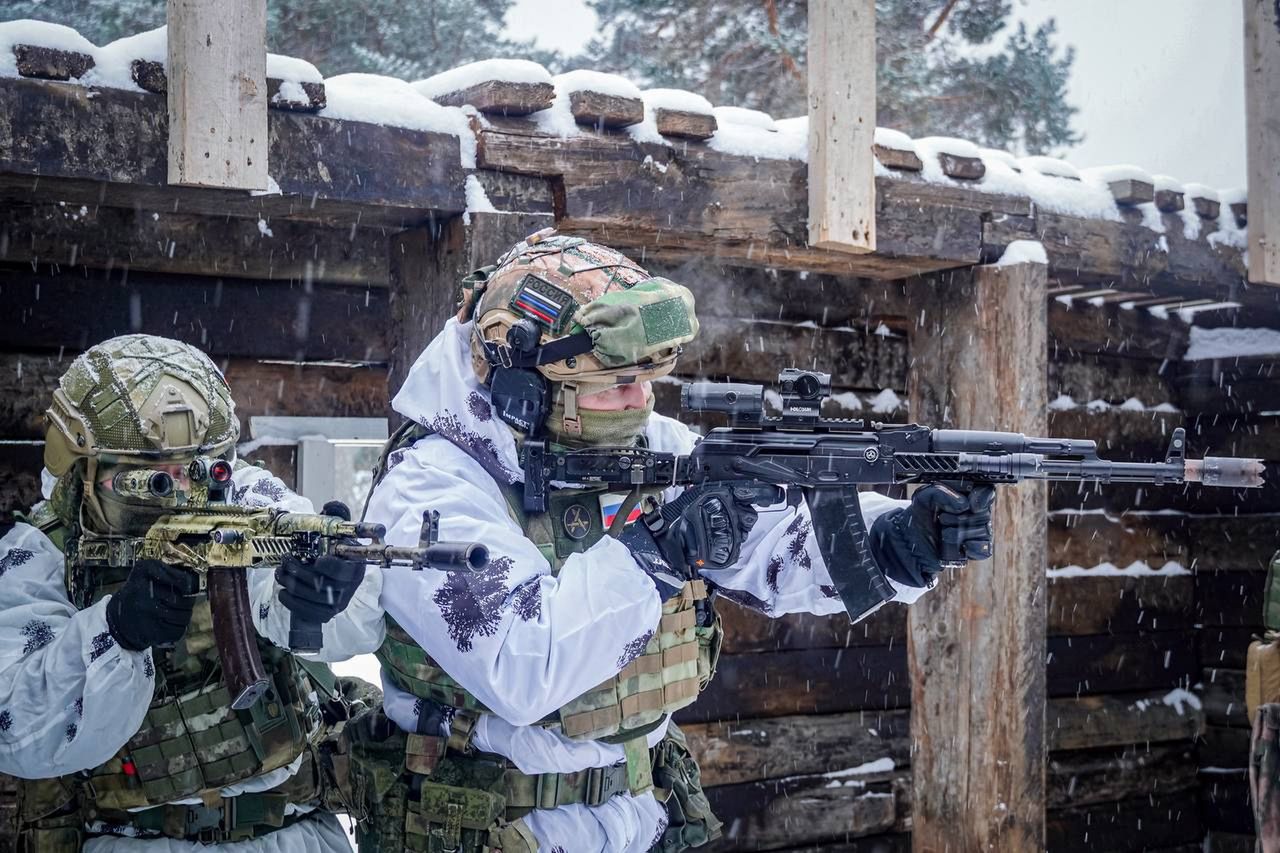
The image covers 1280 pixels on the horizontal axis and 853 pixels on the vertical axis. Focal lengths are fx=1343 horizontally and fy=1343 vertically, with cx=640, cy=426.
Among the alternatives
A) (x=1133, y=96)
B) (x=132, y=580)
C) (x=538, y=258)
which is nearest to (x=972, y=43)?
(x=538, y=258)

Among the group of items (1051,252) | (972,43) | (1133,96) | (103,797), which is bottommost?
(103,797)

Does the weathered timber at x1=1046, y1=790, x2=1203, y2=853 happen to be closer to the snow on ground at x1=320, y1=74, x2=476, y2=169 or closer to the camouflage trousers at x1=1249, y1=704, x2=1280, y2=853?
the camouflage trousers at x1=1249, y1=704, x2=1280, y2=853

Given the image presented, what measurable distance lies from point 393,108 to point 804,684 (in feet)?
10.9

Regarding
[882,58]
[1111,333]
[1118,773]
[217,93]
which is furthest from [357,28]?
[217,93]

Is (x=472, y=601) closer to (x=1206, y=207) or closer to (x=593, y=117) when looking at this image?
(x=593, y=117)

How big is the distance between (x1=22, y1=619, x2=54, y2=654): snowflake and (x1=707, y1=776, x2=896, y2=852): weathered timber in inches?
133

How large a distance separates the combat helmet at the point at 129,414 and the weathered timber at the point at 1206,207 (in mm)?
4561

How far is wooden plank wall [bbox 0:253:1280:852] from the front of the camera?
4793mm

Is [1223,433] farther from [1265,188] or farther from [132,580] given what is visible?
[132,580]

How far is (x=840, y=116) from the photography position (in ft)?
15.7

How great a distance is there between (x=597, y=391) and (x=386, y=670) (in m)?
0.93

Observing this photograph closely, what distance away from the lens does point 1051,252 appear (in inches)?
217

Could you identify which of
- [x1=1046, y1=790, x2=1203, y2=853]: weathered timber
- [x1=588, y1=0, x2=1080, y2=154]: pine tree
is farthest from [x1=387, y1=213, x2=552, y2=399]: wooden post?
[x1=588, y1=0, x2=1080, y2=154]: pine tree

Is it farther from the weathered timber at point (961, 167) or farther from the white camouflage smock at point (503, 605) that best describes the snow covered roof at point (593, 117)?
the white camouflage smock at point (503, 605)
